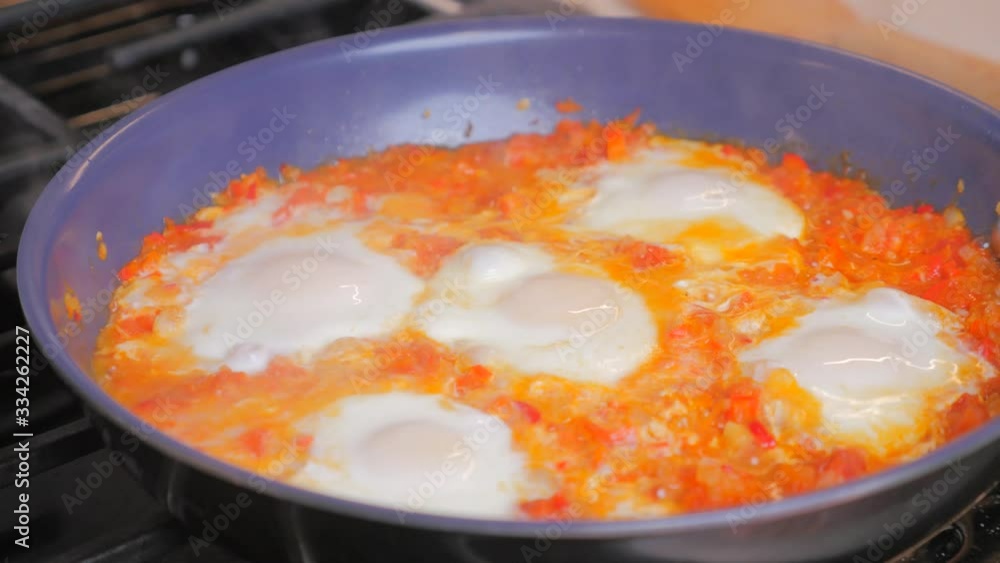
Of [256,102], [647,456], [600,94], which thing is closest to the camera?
[647,456]

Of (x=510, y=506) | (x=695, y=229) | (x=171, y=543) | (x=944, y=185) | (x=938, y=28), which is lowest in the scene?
(x=171, y=543)

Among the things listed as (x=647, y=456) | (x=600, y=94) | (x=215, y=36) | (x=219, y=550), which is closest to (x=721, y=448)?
(x=647, y=456)

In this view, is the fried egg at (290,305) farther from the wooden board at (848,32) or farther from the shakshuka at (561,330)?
the wooden board at (848,32)

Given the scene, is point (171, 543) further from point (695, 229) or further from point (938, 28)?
point (938, 28)

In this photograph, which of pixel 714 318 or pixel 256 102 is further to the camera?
pixel 256 102

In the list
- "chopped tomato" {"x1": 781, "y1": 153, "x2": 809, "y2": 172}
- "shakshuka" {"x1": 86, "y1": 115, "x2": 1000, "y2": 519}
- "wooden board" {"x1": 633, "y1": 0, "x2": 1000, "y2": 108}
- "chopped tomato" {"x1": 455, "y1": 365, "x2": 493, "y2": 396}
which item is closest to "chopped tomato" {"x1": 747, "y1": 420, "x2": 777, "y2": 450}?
"shakshuka" {"x1": 86, "y1": 115, "x2": 1000, "y2": 519}

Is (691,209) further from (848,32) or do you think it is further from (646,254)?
(848,32)

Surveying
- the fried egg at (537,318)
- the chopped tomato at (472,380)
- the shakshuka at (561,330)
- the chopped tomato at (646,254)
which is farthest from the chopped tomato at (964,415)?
the chopped tomato at (472,380)
